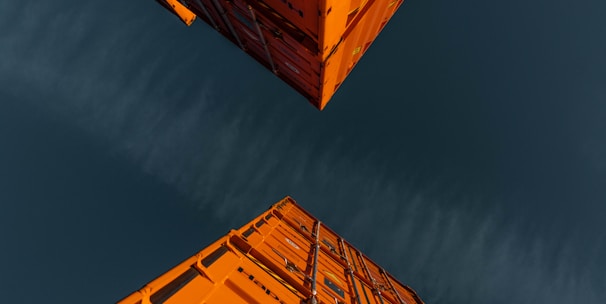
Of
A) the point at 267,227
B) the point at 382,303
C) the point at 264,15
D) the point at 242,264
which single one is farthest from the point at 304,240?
the point at 264,15

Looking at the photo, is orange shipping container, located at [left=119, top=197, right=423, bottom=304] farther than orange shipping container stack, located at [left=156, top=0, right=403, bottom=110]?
No

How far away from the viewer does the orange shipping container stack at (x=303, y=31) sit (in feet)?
17.4

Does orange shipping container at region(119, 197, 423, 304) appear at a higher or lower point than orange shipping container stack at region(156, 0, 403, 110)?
lower

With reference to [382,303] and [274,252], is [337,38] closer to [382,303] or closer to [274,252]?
[274,252]

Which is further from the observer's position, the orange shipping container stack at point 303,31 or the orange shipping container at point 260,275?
the orange shipping container stack at point 303,31

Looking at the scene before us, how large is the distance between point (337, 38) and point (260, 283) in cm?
432

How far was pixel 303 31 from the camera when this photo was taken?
5.85 m

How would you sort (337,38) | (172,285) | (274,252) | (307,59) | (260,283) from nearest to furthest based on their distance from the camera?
(172,285)
(260,283)
(274,252)
(337,38)
(307,59)

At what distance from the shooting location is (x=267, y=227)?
640cm

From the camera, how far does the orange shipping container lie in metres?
2.92

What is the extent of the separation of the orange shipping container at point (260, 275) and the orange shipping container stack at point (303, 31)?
135 inches

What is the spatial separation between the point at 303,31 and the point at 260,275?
4.09 metres

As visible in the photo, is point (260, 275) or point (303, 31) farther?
point (303, 31)

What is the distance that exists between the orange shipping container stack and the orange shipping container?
342 centimetres
